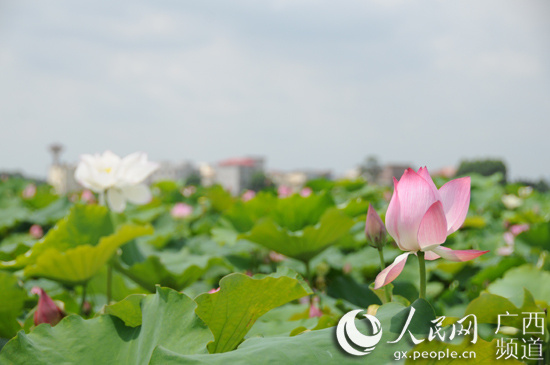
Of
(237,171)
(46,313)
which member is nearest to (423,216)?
(46,313)

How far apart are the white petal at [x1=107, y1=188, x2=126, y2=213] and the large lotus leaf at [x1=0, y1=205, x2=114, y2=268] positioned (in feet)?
0.45

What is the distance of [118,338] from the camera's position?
0.59m

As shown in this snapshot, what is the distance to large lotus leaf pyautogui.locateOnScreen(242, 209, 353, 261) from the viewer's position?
1185mm

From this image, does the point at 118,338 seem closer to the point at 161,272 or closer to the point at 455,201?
the point at 455,201

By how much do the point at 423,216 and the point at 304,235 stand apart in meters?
0.69

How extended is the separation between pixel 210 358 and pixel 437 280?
151 cm

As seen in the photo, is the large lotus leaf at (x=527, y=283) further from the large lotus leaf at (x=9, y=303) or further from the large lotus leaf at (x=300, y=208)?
the large lotus leaf at (x=9, y=303)

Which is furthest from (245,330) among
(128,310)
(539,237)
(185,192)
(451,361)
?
(185,192)

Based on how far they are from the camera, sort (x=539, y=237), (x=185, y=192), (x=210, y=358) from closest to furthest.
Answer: (x=210, y=358) → (x=539, y=237) → (x=185, y=192)

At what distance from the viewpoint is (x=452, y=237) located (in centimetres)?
188

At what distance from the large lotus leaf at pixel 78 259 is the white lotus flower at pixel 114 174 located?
0.32 meters

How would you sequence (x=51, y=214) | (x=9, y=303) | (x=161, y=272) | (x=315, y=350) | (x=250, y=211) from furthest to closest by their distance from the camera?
(x=51, y=214) → (x=250, y=211) → (x=161, y=272) → (x=9, y=303) → (x=315, y=350)

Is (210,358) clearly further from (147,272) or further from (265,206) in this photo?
(265,206)

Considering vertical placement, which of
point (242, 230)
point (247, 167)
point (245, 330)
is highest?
point (245, 330)
